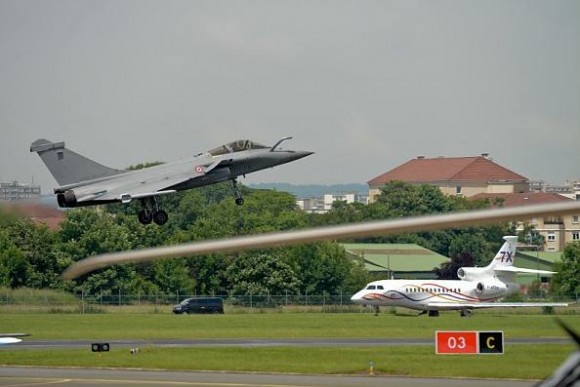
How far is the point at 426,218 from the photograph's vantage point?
8.91 meters

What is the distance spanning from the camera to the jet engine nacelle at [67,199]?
147 ft

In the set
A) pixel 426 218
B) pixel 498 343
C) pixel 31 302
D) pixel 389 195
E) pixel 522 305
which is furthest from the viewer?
pixel 389 195

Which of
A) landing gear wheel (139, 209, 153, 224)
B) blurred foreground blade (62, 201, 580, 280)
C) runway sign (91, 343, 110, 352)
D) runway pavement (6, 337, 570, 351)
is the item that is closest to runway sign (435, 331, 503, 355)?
runway pavement (6, 337, 570, 351)

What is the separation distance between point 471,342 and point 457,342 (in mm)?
591

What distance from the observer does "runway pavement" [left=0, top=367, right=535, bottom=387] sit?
38869mm

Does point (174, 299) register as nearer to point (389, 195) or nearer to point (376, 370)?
point (376, 370)

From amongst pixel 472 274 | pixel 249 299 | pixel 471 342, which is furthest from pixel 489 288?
pixel 471 342

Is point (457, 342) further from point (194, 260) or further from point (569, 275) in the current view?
point (569, 275)

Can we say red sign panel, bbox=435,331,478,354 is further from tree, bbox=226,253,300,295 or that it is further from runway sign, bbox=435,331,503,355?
tree, bbox=226,253,300,295

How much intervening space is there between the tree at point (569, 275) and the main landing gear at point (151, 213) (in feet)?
164

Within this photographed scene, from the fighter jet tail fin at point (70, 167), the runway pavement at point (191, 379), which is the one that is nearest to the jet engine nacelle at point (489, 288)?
the fighter jet tail fin at point (70, 167)

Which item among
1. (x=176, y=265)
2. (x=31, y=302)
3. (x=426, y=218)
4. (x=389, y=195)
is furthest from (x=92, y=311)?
(x=389, y=195)

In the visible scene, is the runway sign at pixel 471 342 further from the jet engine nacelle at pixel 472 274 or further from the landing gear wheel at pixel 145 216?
the jet engine nacelle at pixel 472 274

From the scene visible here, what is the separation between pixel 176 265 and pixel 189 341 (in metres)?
32.0
